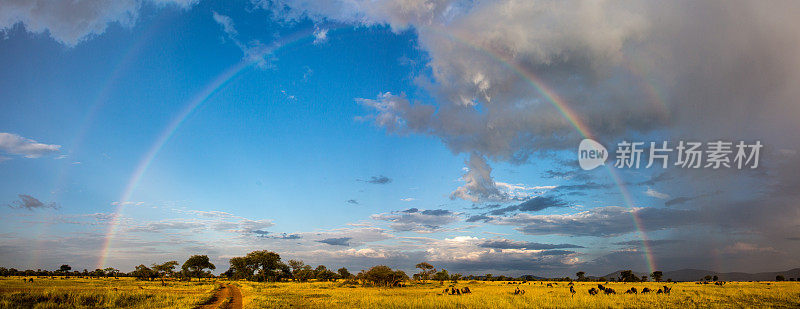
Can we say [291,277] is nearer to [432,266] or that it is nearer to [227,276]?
[227,276]

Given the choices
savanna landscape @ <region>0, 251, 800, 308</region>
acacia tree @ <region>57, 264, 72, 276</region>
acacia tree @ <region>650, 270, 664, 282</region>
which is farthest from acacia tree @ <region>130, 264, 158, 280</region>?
acacia tree @ <region>650, 270, 664, 282</region>

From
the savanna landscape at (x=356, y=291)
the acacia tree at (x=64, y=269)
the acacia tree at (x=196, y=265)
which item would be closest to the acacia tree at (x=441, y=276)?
the savanna landscape at (x=356, y=291)

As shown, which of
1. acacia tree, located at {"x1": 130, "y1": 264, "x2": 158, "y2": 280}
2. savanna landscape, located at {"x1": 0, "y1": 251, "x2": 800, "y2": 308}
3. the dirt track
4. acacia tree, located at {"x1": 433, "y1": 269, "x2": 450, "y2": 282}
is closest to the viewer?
savanna landscape, located at {"x1": 0, "y1": 251, "x2": 800, "y2": 308}

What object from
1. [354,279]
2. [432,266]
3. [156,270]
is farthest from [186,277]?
[432,266]

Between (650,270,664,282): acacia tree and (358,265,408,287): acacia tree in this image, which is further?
(650,270,664,282): acacia tree

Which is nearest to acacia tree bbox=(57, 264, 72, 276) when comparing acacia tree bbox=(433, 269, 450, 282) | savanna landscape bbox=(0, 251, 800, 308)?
savanna landscape bbox=(0, 251, 800, 308)

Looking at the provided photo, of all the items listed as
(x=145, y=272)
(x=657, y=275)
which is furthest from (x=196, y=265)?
(x=657, y=275)

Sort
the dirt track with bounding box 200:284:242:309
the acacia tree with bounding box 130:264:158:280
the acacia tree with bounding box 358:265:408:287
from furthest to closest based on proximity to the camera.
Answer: the acacia tree with bounding box 130:264:158:280 < the acacia tree with bounding box 358:265:408:287 < the dirt track with bounding box 200:284:242:309

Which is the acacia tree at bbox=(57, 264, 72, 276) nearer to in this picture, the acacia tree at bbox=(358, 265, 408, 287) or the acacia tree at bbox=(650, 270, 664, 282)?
the acacia tree at bbox=(358, 265, 408, 287)

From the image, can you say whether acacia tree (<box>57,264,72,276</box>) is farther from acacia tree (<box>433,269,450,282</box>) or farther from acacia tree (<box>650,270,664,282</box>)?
acacia tree (<box>650,270,664,282</box>)

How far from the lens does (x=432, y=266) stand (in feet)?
258

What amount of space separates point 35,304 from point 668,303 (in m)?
45.7

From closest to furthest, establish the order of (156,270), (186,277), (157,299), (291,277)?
(157,299) < (156,270) < (186,277) < (291,277)

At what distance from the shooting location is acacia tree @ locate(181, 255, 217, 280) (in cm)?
11669
